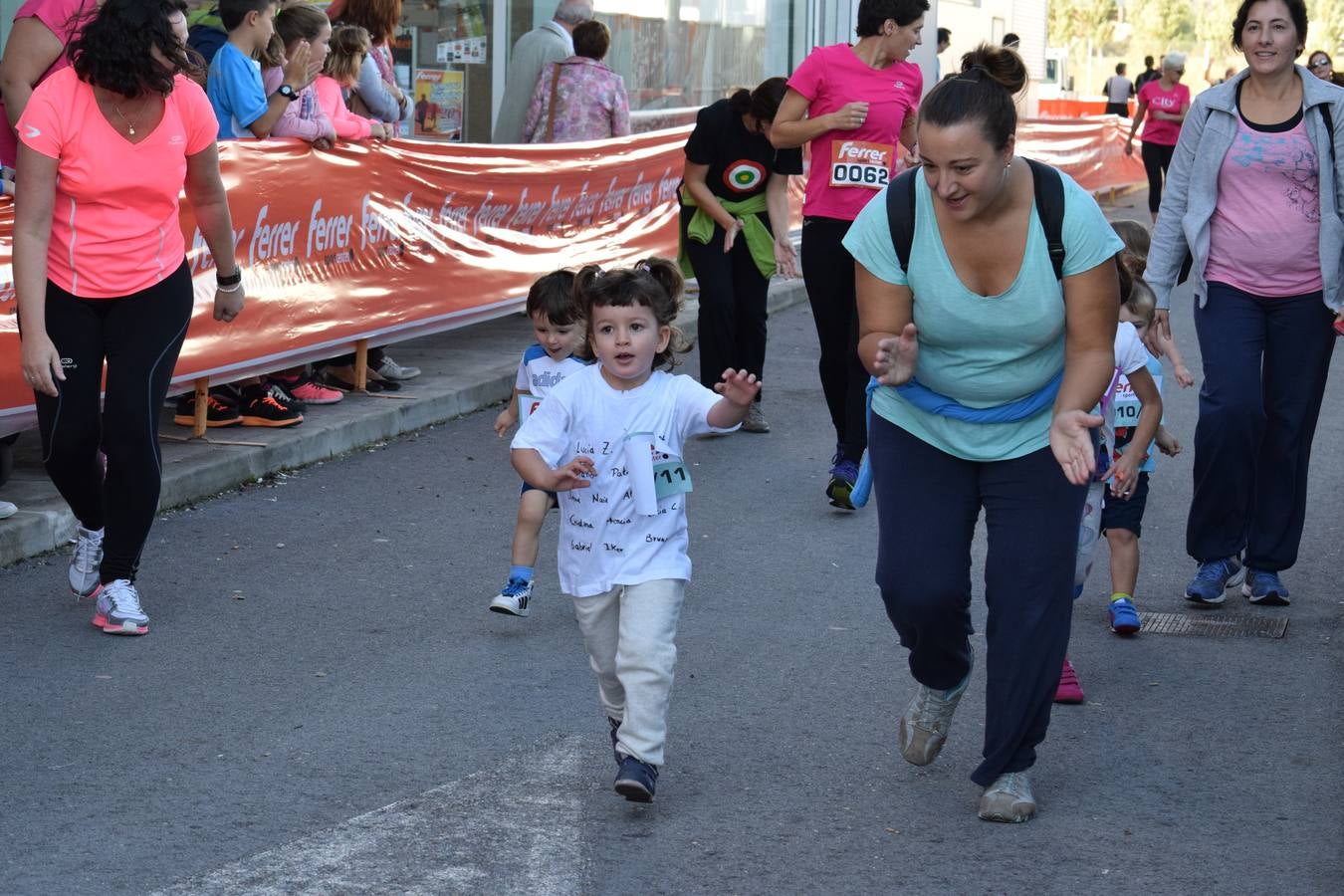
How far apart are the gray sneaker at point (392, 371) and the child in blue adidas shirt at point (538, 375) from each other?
390 centimetres

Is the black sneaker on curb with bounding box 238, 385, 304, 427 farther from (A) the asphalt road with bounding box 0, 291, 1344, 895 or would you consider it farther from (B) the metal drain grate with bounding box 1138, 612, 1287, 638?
(B) the metal drain grate with bounding box 1138, 612, 1287, 638

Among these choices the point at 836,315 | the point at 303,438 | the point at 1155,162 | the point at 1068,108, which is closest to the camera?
the point at 836,315

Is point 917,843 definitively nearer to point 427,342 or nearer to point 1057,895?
point 1057,895

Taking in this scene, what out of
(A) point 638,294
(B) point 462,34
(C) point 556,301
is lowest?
(C) point 556,301

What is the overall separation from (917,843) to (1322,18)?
102 m

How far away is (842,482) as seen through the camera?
7.70m

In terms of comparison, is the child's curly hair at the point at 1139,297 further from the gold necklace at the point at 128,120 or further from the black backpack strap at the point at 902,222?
the gold necklace at the point at 128,120

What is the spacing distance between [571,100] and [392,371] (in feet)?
10.3

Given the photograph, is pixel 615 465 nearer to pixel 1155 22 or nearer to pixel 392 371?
pixel 392 371

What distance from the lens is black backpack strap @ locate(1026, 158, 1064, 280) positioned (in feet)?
13.1

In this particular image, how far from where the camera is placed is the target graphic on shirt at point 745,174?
29.9ft

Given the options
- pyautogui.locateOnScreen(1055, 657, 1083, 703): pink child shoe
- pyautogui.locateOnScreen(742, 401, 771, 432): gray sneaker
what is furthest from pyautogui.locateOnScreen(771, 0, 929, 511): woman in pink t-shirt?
pyautogui.locateOnScreen(1055, 657, 1083, 703): pink child shoe

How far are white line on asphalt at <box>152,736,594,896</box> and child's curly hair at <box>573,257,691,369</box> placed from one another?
108 centimetres

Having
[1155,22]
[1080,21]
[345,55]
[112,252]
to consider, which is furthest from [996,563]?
[1155,22]
